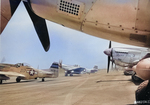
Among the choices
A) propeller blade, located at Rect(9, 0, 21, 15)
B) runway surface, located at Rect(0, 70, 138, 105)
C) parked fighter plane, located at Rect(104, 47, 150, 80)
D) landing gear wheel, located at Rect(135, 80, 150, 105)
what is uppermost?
propeller blade, located at Rect(9, 0, 21, 15)

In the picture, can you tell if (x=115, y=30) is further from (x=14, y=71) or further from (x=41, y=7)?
(x=14, y=71)

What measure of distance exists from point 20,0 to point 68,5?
0.99 metres

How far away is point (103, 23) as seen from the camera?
5.36 feet

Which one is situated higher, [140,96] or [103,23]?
[103,23]

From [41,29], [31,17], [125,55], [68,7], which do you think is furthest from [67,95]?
[125,55]

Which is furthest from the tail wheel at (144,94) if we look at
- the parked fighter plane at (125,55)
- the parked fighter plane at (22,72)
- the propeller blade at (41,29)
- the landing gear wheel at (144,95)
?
the parked fighter plane at (125,55)

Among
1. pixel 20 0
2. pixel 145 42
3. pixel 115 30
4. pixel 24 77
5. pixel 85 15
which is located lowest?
pixel 24 77

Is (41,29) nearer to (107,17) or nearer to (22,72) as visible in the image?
(107,17)

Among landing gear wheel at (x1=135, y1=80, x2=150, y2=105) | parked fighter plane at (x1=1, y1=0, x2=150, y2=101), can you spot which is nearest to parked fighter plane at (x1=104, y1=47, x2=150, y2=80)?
landing gear wheel at (x1=135, y1=80, x2=150, y2=105)

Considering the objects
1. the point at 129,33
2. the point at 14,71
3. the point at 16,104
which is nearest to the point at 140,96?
the point at 129,33

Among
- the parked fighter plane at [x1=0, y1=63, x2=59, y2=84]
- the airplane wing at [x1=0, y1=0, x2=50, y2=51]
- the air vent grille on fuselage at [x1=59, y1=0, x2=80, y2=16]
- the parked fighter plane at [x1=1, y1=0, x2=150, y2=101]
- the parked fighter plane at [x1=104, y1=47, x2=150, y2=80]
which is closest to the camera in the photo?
the parked fighter plane at [x1=1, y1=0, x2=150, y2=101]

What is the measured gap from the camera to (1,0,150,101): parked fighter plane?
151 cm

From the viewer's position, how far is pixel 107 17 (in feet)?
5.19

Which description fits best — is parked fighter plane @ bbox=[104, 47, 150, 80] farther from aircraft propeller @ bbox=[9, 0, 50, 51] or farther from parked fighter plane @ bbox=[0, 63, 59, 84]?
aircraft propeller @ bbox=[9, 0, 50, 51]
